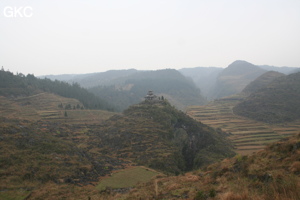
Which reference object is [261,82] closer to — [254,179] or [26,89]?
[254,179]

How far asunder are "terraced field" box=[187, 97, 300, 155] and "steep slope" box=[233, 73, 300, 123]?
5.11 m

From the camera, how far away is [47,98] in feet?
409

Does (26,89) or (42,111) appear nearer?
(42,111)

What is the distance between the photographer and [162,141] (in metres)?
51.0

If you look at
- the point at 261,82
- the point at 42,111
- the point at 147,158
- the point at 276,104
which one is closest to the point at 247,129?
the point at 276,104

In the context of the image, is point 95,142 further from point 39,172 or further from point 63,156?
point 39,172

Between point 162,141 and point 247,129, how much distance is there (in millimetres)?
48737

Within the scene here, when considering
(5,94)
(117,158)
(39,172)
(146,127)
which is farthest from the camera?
(5,94)

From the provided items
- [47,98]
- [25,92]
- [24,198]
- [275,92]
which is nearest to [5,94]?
[25,92]

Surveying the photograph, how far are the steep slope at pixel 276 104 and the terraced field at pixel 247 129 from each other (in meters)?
5.11

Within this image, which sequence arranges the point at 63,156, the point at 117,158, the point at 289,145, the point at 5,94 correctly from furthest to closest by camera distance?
the point at 5,94 < the point at 117,158 < the point at 63,156 < the point at 289,145

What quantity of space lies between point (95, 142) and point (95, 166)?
17.3 m

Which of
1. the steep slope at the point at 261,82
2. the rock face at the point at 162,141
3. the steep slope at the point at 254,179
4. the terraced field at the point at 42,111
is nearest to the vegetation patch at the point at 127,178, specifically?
the rock face at the point at 162,141

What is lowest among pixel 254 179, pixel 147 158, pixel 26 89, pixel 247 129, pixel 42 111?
pixel 247 129
